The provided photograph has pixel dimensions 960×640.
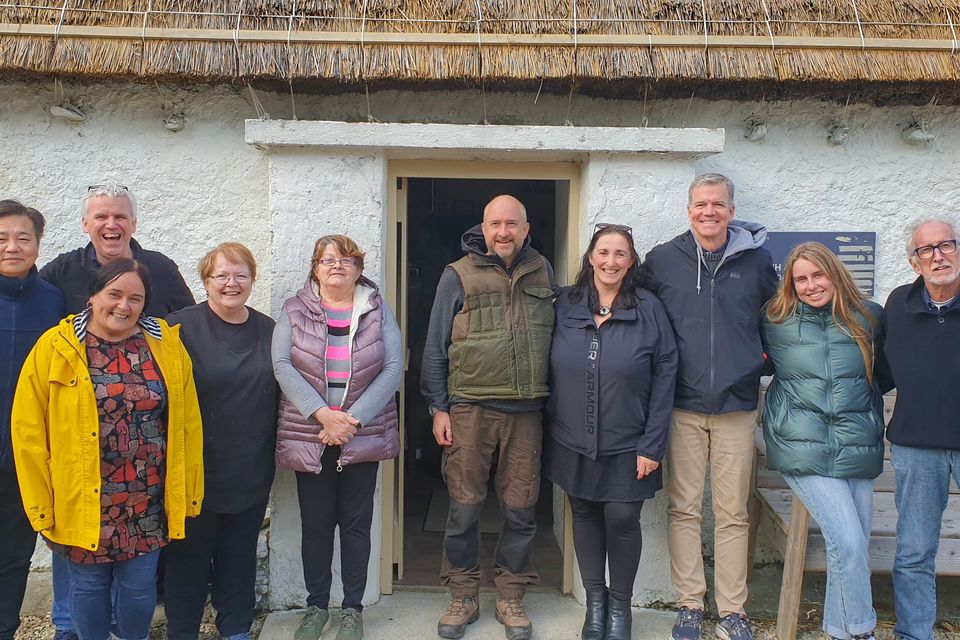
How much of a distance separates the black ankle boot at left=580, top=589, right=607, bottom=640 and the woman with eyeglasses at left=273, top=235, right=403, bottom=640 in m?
1.05

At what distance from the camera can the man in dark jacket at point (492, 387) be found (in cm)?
316

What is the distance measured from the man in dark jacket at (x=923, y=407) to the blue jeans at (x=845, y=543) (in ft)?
0.61

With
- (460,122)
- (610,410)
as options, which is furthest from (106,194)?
(610,410)

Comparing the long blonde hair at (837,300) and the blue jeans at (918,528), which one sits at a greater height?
the long blonde hair at (837,300)

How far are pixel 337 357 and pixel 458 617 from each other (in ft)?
4.48

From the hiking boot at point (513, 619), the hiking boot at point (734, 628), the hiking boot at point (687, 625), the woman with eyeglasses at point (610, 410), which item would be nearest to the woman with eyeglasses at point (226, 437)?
the hiking boot at point (513, 619)

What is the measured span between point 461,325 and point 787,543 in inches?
73.0

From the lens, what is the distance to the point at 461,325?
10.6ft

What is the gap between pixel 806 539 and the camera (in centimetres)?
319

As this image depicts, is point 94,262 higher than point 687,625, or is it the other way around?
point 94,262

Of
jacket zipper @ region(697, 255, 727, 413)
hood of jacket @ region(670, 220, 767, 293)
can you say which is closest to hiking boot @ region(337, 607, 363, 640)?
jacket zipper @ region(697, 255, 727, 413)

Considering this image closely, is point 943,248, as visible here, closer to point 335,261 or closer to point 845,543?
point 845,543

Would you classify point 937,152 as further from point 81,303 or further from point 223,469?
point 81,303

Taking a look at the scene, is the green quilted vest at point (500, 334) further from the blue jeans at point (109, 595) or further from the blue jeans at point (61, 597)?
the blue jeans at point (61, 597)
